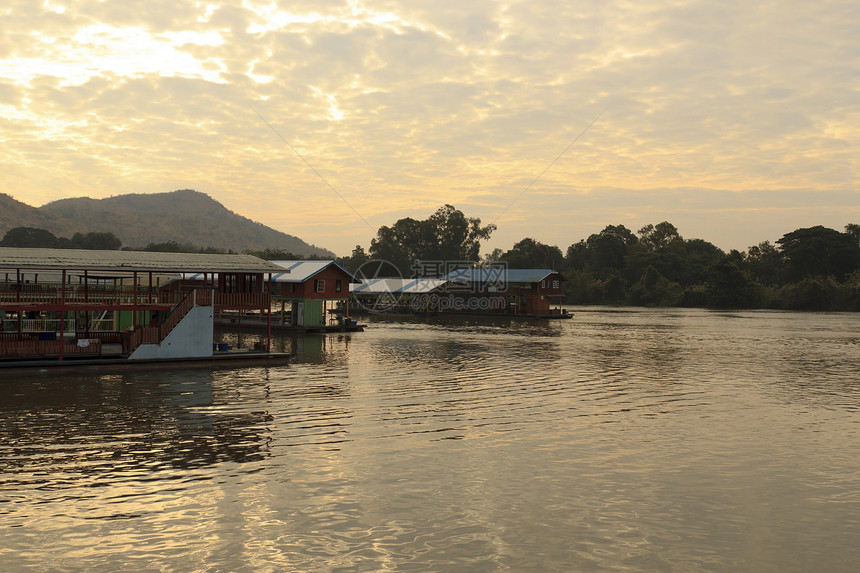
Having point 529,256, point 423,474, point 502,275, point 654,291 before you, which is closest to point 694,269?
point 654,291

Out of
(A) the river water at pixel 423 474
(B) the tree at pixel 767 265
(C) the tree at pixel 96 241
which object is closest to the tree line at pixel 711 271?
(B) the tree at pixel 767 265

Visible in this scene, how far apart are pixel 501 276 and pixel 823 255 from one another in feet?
303

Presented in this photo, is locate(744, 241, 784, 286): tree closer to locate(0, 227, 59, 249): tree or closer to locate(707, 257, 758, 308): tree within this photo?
locate(707, 257, 758, 308): tree

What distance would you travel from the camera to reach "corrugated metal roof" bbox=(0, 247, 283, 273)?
1342 inches

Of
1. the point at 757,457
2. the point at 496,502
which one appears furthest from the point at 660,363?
the point at 496,502

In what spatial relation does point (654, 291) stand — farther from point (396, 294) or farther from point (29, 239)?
point (29, 239)

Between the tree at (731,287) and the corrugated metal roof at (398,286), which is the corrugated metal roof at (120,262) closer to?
the corrugated metal roof at (398,286)

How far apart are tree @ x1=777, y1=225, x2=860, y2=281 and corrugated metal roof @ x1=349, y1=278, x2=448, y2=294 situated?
320 ft

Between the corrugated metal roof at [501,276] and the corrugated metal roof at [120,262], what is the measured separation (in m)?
68.0

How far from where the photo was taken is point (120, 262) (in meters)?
36.2

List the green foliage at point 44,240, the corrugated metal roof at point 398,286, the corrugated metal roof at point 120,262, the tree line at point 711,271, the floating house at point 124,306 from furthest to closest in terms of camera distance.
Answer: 1. the green foliage at point 44,240
2. the tree line at point 711,271
3. the corrugated metal roof at point 398,286
4. the floating house at point 124,306
5. the corrugated metal roof at point 120,262

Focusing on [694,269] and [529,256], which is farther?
[529,256]

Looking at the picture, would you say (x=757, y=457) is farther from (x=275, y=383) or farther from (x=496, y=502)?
(x=275, y=383)

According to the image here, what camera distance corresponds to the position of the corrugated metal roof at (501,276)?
105 metres
